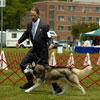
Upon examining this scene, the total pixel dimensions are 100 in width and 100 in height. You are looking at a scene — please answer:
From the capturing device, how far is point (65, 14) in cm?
7444

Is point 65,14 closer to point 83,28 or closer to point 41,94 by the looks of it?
point 83,28

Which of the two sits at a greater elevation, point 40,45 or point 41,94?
point 40,45

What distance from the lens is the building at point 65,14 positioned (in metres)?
73.1

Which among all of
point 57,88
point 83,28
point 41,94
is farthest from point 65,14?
point 41,94

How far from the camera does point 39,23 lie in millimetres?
7363

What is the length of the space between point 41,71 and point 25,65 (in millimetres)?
588

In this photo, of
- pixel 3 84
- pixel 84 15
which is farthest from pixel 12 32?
pixel 3 84

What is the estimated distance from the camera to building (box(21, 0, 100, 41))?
240 feet

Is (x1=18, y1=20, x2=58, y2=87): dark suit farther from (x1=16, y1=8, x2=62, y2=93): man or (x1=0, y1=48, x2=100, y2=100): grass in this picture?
(x1=0, y1=48, x2=100, y2=100): grass

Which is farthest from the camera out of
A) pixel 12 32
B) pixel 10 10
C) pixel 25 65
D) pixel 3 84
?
pixel 10 10

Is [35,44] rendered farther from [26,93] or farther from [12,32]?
[12,32]

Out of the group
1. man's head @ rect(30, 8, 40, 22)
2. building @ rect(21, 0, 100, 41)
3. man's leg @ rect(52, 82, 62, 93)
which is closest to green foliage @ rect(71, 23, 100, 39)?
building @ rect(21, 0, 100, 41)

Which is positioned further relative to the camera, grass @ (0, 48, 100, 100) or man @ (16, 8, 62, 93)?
man @ (16, 8, 62, 93)

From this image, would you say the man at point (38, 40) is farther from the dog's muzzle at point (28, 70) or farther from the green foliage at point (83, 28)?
the green foliage at point (83, 28)
